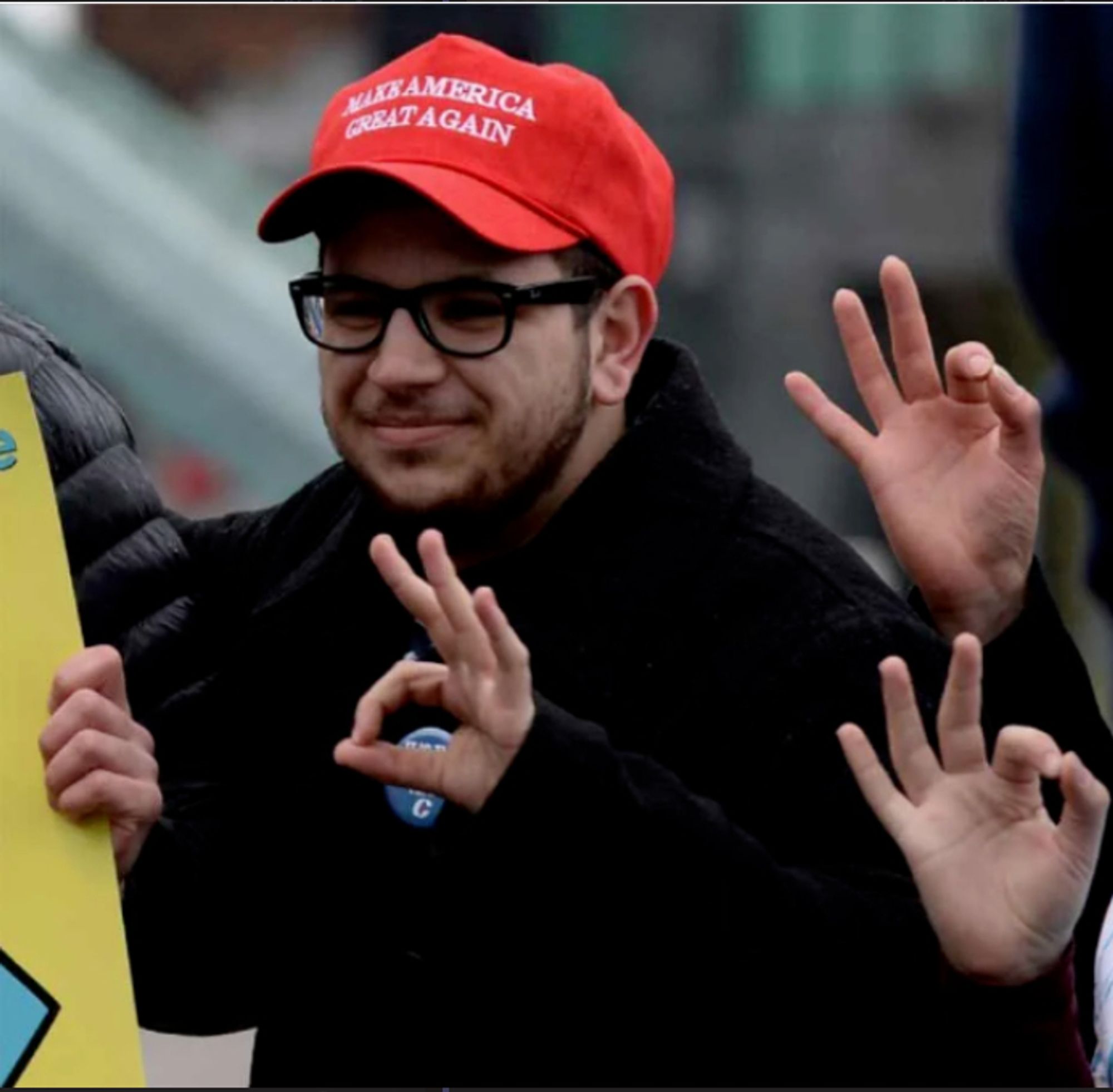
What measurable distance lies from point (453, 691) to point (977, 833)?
1.15 feet

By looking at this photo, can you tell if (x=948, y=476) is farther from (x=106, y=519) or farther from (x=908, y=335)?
(x=106, y=519)

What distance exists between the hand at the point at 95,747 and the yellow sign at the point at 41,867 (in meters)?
0.02

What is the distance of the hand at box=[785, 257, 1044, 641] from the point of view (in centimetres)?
218

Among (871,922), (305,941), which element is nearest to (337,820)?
(305,941)

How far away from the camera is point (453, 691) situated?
1.80m

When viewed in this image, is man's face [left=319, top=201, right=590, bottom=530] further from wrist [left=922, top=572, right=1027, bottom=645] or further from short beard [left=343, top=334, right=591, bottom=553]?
wrist [left=922, top=572, right=1027, bottom=645]

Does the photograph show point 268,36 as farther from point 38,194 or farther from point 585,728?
point 585,728

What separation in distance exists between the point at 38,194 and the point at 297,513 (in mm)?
4371

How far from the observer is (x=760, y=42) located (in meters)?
9.78

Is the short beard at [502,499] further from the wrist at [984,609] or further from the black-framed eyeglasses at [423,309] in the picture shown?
the wrist at [984,609]

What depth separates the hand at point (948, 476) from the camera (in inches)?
85.7

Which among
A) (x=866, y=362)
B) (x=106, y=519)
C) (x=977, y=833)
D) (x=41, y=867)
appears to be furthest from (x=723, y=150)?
(x=977, y=833)

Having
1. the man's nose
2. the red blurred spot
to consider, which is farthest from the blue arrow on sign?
the red blurred spot

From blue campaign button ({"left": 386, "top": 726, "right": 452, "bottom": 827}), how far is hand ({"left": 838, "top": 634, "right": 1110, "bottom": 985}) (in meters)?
0.34
